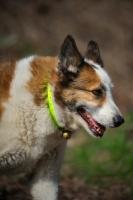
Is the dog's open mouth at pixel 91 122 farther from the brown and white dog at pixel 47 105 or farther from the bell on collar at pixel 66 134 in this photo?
the bell on collar at pixel 66 134

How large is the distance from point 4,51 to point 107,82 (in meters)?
9.14

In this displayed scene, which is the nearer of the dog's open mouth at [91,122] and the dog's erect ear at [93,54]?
the dog's open mouth at [91,122]

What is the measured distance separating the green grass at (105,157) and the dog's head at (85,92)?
9.44 feet

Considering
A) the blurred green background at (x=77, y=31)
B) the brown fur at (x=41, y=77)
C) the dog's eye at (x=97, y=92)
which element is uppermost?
the blurred green background at (x=77, y=31)

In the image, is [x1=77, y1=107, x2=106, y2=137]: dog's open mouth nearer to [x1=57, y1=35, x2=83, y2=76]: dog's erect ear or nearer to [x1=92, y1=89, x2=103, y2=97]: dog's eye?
[x1=92, y1=89, x2=103, y2=97]: dog's eye

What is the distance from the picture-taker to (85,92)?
5441 mm

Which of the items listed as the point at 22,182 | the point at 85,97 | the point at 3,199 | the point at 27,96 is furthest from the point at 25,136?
the point at 22,182

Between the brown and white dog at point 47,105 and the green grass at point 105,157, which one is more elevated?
the green grass at point 105,157

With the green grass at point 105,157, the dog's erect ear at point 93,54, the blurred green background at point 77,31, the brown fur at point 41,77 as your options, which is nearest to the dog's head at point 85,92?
the brown fur at point 41,77

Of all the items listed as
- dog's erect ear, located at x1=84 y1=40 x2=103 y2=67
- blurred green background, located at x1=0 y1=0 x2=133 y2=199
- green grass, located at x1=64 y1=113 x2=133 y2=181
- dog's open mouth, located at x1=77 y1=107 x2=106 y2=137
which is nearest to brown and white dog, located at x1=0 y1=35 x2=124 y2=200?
dog's open mouth, located at x1=77 y1=107 x2=106 y2=137

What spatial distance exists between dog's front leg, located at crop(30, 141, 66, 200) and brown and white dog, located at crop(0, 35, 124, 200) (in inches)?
6.1

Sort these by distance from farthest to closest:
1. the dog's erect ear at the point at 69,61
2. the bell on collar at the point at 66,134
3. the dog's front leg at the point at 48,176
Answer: the dog's front leg at the point at 48,176 < the bell on collar at the point at 66,134 < the dog's erect ear at the point at 69,61

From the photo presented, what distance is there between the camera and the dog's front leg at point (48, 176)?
576cm

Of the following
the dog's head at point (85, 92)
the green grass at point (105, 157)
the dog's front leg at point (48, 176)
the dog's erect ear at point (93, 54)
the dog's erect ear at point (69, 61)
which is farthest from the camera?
the green grass at point (105, 157)
